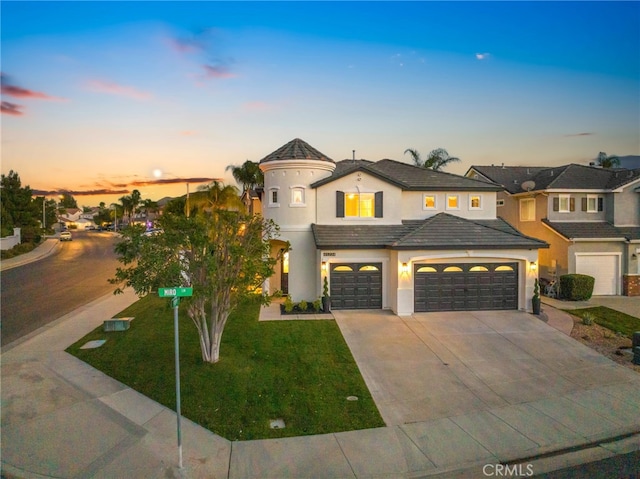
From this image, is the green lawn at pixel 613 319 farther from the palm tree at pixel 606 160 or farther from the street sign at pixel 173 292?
the palm tree at pixel 606 160

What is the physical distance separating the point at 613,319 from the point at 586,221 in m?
8.64

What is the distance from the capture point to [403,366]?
12367 mm

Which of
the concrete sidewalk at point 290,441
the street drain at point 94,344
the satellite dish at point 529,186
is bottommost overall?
the concrete sidewalk at point 290,441

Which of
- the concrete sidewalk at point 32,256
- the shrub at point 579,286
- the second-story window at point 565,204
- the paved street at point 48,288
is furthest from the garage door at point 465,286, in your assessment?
the concrete sidewalk at point 32,256

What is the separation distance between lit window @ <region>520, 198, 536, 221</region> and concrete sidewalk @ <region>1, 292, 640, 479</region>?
16.3m

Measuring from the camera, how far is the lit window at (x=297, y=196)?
804 inches

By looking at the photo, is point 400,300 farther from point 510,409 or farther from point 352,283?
point 510,409

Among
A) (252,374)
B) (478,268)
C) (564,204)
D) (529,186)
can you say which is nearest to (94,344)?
(252,374)

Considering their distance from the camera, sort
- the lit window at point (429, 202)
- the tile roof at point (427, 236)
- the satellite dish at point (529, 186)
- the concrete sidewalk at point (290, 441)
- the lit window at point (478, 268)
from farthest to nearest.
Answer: the satellite dish at point (529, 186)
the lit window at point (429, 202)
the lit window at point (478, 268)
the tile roof at point (427, 236)
the concrete sidewalk at point (290, 441)

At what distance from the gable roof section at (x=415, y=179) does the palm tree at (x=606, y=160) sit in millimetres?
30853

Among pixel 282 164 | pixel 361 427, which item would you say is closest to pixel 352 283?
pixel 282 164

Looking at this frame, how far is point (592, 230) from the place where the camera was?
2300 centimetres

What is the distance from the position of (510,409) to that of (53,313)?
1851cm

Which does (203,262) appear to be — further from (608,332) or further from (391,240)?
(608,332)
